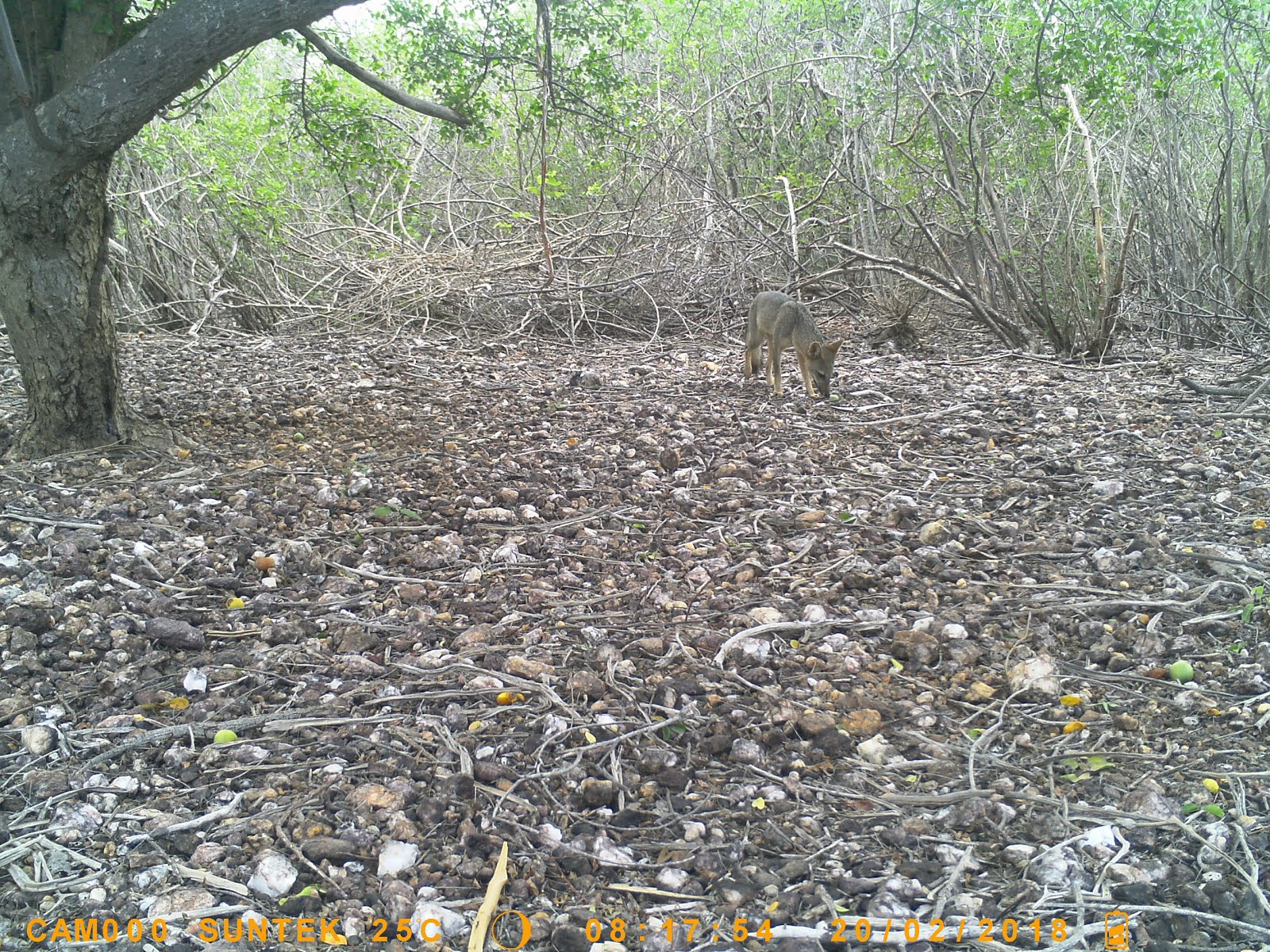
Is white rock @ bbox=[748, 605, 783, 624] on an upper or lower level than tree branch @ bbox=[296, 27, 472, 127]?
lower

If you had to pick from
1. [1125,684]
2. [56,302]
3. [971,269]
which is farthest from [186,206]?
[1125,684]

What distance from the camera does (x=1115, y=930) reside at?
6.30 ft

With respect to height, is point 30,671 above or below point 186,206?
below

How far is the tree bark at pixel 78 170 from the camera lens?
401 centimetres

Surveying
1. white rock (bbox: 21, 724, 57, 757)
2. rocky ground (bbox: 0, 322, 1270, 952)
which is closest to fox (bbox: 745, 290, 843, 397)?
rocky ground (bbox: 0, 322, 1270, 952)

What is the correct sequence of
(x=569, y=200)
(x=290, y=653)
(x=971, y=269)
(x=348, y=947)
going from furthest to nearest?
(x=569, y=200)
(x=971, y=269)
(x=290, y=653)
(x=348, y=947)

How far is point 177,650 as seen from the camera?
3.15 m

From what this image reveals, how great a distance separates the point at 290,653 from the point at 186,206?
27.5ft

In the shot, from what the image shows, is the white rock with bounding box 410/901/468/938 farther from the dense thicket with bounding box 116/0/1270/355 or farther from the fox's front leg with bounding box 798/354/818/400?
the dense thicket with bounding box 116/0/1270/355

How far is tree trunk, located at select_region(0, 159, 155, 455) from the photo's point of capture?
4492 millimetres

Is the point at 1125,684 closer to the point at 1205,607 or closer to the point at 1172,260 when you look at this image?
the point at 1205,607

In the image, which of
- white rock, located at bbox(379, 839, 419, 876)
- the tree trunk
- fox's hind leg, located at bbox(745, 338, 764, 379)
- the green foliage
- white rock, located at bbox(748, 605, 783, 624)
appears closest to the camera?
white rock, located at bbox(379, 839, 419, 876)

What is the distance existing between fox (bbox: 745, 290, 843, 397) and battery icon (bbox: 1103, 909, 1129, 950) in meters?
5.01

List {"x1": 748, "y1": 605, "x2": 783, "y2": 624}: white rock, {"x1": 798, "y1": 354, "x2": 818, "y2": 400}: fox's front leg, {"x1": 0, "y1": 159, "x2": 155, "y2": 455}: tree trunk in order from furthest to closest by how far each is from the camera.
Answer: {"x1": 798, "y1": 354, "x2": 818, "y2": 400}: fox's front leg → {"x1": 0, "y1": 159, "x2": 155, "y2": 455}: tree trunk → {"x1": 748, "y1": 605, "x2": 783, "y2": 624}: white rock
